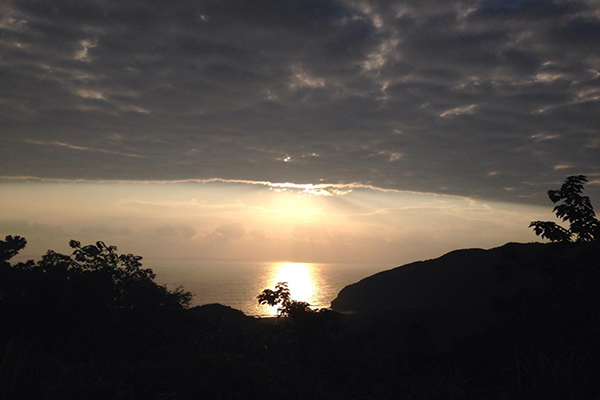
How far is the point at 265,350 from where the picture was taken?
13.5 metres

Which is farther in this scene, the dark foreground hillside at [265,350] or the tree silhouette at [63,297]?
the tree silhouette at [63,297]

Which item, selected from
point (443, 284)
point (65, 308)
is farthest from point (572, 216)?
point (443, 284)

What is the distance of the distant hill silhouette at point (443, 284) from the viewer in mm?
71750

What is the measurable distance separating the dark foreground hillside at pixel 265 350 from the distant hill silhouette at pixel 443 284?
2006 inches

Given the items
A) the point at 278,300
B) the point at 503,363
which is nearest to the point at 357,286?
the point at 278,300

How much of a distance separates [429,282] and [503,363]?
2830 inches

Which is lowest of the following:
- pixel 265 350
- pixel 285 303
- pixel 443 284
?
pixel 443 284

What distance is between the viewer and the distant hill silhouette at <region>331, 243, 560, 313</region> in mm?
71750

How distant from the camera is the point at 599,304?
1567cm

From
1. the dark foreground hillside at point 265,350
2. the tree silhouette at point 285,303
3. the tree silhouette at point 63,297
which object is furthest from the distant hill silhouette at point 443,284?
the dark foreground hillside at point 265,350

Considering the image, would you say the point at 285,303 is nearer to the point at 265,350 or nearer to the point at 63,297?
the point at 265,350

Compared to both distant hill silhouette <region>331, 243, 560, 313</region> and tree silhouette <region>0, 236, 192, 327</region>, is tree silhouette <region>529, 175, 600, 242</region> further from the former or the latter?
distant hill silhouette <region>331, 243, 560, 313</region>

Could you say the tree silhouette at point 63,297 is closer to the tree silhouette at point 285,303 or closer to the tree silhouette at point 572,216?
the tree silhouette at point 285,303

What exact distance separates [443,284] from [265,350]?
72.8 metres
